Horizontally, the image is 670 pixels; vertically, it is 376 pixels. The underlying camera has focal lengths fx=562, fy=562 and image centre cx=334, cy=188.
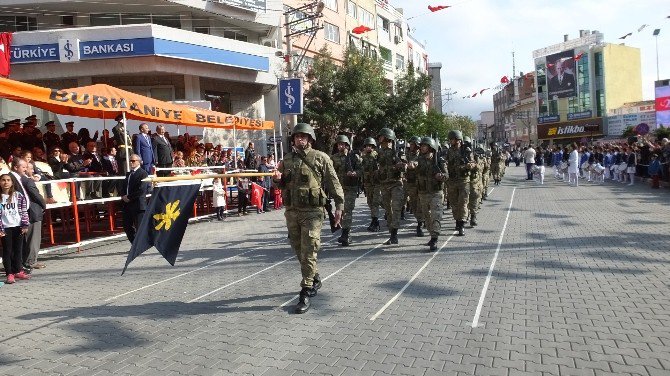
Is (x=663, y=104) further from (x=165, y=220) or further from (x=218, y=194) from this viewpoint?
(x=165, y=220)

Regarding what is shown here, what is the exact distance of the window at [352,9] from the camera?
4303cm

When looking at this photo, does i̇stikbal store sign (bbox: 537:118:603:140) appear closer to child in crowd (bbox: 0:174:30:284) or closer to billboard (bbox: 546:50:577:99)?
billboard (bbox: 546:50:577:99)

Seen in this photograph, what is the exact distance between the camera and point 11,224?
8539 mm

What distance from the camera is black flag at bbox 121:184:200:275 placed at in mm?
6551

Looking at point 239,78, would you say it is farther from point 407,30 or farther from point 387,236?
point 407,30

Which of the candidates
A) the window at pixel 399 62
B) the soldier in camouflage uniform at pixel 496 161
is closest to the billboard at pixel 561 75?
the window at pixel 399 62

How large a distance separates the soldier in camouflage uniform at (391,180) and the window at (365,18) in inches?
1419

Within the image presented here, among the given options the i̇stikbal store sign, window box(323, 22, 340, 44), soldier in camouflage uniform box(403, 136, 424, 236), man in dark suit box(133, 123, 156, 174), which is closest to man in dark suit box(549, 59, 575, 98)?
the i̇stikbal store sign

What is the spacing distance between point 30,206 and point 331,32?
3302 cm

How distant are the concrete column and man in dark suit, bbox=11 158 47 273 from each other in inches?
737

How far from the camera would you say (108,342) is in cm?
559

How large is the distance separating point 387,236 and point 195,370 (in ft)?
24.8

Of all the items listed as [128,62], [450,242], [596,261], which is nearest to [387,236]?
[450,242]

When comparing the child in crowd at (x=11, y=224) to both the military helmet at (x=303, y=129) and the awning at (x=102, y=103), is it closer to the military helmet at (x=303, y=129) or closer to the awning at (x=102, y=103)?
the awning at (x=102, y=103)
